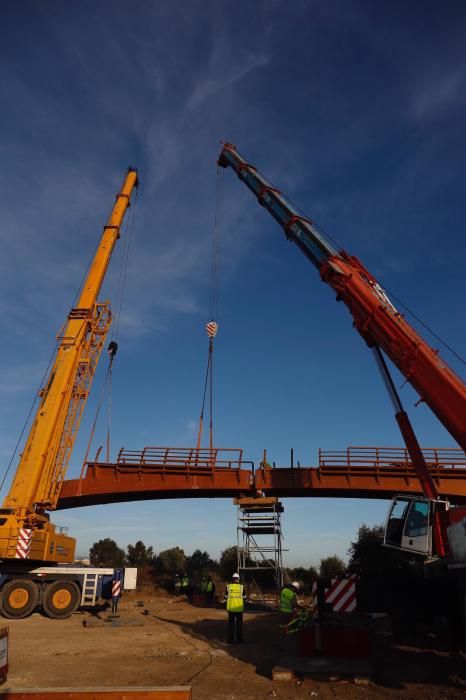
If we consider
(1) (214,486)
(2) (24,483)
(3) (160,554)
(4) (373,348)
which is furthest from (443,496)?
(3) (160,554)

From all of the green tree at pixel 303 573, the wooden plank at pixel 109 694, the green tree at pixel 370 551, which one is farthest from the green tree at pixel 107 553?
the wooden plank at pixel 109 694

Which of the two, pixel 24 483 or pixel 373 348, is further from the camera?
pixel 24 483

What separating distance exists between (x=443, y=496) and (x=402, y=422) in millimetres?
12681

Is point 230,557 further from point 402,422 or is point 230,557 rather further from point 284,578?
point 402,422

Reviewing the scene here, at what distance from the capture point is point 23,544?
16109 mm

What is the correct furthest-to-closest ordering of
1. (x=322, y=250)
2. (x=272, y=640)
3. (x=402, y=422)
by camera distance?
(x=322, y=250) → (x=402, y=422) → (x=272, y=640)

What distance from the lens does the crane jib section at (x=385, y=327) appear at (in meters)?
10.4

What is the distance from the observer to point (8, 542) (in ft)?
52.5

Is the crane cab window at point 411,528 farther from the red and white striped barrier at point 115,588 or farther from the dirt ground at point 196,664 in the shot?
the red and white striped barrier at point 115,588

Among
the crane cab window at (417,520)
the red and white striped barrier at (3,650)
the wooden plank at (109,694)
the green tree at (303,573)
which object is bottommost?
the wooden plank at (109,694)

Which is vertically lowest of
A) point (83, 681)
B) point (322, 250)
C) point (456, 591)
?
point (83, 681)

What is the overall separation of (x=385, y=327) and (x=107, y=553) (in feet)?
177

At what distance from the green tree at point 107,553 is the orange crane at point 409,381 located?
47524mm

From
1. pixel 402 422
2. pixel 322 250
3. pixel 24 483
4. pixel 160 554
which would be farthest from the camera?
pixel 160 554
